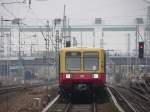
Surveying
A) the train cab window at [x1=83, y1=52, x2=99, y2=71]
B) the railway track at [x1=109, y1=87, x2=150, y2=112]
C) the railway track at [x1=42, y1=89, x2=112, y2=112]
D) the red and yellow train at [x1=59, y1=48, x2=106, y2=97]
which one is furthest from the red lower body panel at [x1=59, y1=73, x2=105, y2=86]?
the railway track at [x1=109, y1=87, x2=150, y2=112]

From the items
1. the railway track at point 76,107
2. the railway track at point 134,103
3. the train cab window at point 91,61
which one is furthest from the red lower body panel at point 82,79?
the railway track at point 134,103

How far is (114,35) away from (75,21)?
2024cm

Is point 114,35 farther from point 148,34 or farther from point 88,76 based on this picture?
point 88,76

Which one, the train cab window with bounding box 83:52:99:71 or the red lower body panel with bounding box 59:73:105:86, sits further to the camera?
the train cab window with bounding box 83:52:99:71

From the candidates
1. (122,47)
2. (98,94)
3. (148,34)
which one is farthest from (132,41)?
(98,94)

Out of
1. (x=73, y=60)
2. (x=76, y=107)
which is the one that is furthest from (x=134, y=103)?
(x=76, y=107)

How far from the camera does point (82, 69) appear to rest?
26984 mm

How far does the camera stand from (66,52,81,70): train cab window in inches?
1065

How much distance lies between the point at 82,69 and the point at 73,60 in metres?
0.70

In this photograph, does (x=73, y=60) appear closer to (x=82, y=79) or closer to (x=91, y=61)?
(x=91, y=61)

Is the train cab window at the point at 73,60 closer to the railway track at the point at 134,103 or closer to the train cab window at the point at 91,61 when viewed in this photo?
the train cab window at the point at 91,61

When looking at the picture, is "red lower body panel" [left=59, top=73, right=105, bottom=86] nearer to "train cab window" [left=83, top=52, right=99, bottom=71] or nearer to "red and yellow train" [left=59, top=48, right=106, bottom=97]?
"red and yellow train" [left=59, top=48, right=106, bottom=97]

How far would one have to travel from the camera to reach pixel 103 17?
18788cm

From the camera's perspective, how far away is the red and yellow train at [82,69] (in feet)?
87.9
